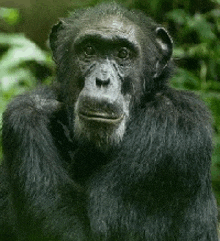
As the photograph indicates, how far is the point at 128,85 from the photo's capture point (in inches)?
186

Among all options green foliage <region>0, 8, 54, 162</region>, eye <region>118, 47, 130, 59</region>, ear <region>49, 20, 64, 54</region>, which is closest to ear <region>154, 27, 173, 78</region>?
eye <region>118, 47, 130, 59</region>

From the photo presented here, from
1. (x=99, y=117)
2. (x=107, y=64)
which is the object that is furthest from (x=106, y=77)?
(x=99, y=117)

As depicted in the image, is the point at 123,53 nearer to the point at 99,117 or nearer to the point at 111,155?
the point at 99,117

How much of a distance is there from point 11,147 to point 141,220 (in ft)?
4.20

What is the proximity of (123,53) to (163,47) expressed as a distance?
1.73ft

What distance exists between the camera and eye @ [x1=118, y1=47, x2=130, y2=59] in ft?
15.4

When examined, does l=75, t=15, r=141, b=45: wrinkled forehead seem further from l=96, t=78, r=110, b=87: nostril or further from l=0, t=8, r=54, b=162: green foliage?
l=0, t=8, r=54, b=162: green foliage

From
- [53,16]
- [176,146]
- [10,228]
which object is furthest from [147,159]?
[53,16]

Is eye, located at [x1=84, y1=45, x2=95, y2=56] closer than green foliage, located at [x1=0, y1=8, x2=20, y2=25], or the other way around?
eye, located at [x1=84, y1=45, x2=95, y2=56]

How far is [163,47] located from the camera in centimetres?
505

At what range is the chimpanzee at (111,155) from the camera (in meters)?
4.32

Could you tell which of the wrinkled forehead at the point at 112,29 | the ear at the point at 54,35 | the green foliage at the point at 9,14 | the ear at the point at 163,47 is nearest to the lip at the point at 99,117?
the wrinkled forehead at the point at 112,29

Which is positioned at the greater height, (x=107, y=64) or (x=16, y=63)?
(x=107, y=64)

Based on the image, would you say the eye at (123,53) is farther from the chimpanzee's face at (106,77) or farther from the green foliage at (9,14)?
the green foliage at (9,14)
